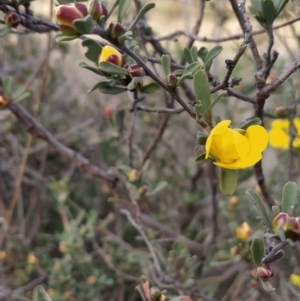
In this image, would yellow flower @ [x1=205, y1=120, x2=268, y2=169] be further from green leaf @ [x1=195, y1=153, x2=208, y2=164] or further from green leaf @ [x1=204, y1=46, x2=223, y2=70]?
green leaf @ [x1=204, y1=46, x2=223, y2=70]

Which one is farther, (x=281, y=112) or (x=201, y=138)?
(x=281, y=112)

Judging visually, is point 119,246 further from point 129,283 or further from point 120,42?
point 120,42

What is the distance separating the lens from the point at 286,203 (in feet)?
1.61

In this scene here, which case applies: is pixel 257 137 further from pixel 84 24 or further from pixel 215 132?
pixel 84 24

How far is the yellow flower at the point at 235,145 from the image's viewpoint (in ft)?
1.50

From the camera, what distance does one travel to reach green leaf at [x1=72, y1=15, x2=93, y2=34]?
410 millimetres

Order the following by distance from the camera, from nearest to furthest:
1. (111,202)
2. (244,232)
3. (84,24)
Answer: (84,24) < (244,232) < (111,202)

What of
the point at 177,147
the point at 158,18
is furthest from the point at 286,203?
the point at 158,18

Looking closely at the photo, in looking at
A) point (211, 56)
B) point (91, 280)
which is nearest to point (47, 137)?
Result: point (91, 280)

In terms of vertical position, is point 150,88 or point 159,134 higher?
point 150,88

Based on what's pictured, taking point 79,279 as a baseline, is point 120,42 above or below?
above

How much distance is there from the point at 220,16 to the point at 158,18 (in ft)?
5.71

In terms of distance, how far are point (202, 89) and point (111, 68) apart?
9 cm

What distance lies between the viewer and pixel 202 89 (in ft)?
1.52
